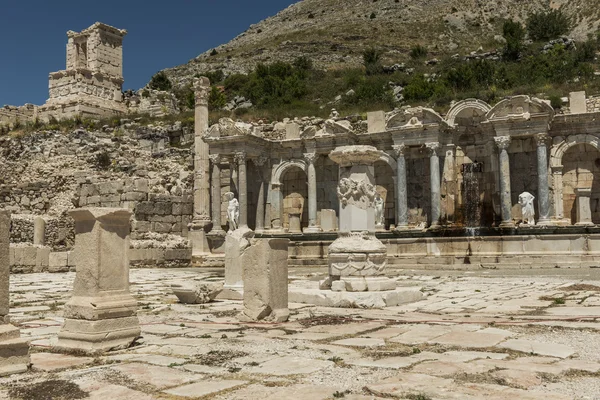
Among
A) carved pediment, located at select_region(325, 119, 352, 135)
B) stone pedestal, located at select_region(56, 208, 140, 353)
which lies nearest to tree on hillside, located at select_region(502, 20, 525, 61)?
carved pediment, located at select_region(325, 119, 352, 135)

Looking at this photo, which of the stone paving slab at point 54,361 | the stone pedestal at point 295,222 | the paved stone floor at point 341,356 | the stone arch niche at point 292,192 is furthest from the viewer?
the stone arch niche at point 292,192

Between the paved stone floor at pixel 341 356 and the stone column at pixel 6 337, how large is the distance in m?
0.15

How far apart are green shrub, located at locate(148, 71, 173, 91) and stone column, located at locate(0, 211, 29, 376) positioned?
199 feet

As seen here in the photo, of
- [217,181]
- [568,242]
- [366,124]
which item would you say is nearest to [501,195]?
[568,242]

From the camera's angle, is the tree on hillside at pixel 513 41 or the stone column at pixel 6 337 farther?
the tree on hillside at pixel 513 41

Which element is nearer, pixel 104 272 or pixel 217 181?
pixel 104 272

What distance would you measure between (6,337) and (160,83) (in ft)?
206

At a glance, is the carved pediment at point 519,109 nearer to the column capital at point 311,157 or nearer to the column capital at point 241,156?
the column capital at point 311,157

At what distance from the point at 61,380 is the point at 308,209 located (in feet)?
64.5

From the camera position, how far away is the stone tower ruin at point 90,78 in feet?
155

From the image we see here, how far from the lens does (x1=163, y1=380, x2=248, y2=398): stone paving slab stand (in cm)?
412

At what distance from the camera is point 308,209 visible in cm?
2408

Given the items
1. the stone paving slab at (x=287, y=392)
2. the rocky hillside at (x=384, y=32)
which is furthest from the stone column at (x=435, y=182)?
the rocky hillside at (x=384, y=32)

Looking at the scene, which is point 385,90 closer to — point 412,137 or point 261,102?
point 261,102
